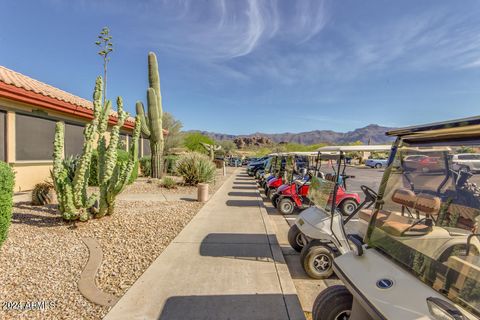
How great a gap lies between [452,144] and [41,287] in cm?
438

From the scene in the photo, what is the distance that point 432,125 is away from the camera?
1899 mm

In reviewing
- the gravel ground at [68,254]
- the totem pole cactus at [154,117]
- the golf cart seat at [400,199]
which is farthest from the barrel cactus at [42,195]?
the golf cart seat at [400,199]

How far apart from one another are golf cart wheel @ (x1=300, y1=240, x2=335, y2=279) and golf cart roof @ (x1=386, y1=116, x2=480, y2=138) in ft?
7.15

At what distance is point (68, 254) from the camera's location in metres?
4.23

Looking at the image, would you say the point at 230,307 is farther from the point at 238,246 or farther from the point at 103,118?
the point at 103,118

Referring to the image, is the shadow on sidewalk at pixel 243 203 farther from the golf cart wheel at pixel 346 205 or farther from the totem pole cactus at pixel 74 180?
the totem pole cactus at pixel 74 180

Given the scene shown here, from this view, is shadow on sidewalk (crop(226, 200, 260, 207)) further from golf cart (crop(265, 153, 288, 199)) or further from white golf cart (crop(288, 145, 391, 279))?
white golf cart (crop(288, 145, 391, 279))

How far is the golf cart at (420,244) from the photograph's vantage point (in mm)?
1536

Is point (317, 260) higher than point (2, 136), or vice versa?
point (2, 136)

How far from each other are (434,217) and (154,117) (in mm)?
13037

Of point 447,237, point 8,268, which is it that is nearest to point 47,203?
point 8,268

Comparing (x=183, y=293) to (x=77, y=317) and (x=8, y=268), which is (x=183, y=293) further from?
(x=8, y=268)

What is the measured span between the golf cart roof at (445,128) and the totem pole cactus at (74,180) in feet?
17.6

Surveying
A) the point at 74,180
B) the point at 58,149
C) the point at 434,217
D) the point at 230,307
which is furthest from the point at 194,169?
the point at 434,217
